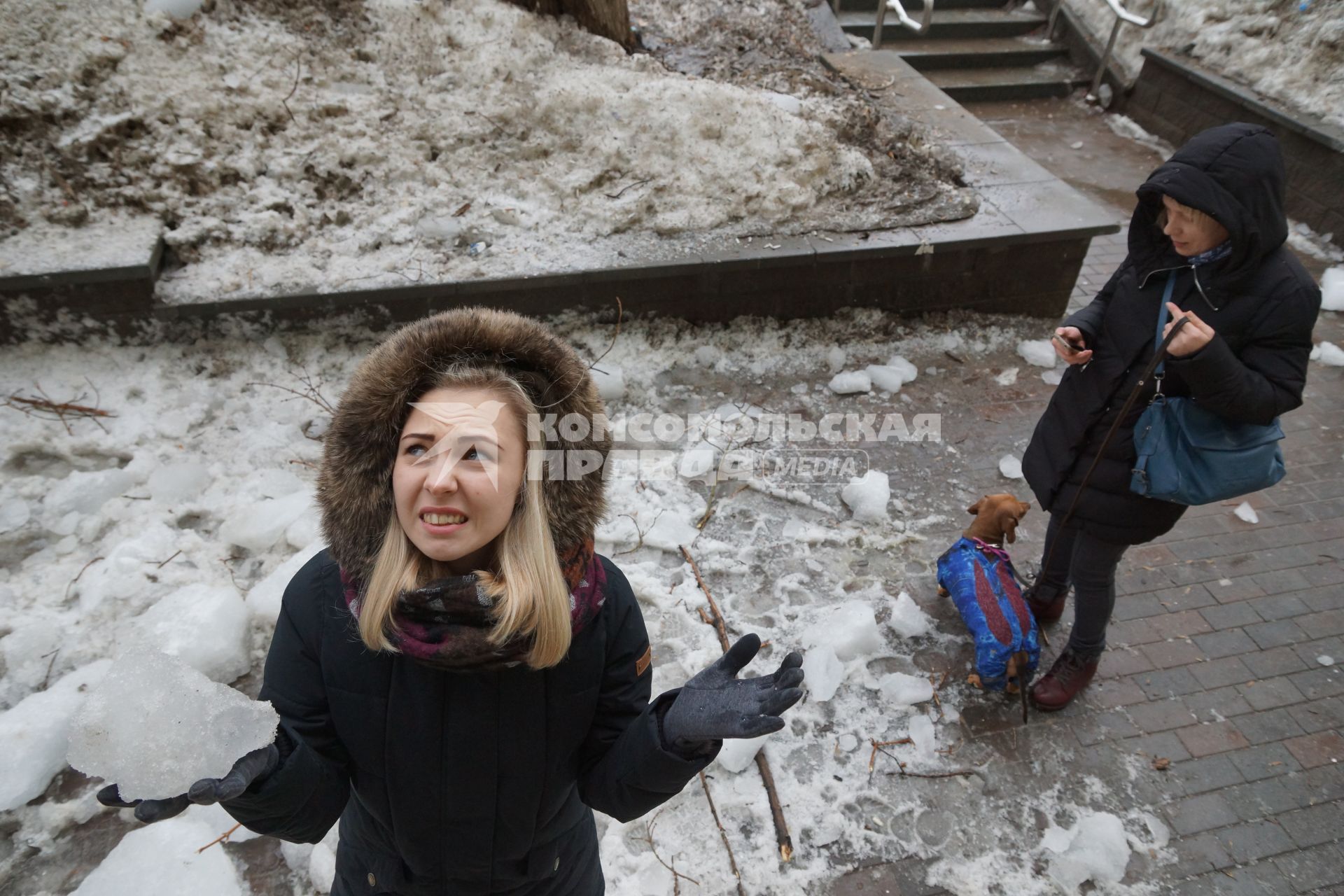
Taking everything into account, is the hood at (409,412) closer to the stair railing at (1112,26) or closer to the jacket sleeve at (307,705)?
the jacket sleeve at (307,705)

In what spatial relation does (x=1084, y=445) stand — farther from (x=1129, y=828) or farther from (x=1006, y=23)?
(x=1006, y=23)

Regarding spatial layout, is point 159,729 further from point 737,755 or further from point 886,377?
point 886,377

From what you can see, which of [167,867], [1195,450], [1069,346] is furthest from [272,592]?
[1195,450]

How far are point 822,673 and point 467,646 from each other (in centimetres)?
195

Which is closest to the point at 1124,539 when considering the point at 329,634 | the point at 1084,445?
the point at 1084,445

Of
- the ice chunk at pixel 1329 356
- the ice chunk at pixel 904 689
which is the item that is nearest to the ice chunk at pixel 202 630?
the ice chunk at pixel 904 689

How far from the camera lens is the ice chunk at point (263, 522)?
10.5 ft

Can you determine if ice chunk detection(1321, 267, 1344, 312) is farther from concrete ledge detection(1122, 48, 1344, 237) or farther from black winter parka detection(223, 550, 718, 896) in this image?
black winter parka detection(223, 550, 718, 896)

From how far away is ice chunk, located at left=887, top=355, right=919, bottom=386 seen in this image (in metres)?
4.53

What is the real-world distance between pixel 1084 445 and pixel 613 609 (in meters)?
1.84

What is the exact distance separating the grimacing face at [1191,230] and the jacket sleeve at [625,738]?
184 cm

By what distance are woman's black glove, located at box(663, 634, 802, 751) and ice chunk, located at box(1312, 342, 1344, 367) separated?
208 inches

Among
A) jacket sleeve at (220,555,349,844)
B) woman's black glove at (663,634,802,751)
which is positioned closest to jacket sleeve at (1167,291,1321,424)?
woman's black glove at (663,634,802,751)

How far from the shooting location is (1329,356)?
4852mm
